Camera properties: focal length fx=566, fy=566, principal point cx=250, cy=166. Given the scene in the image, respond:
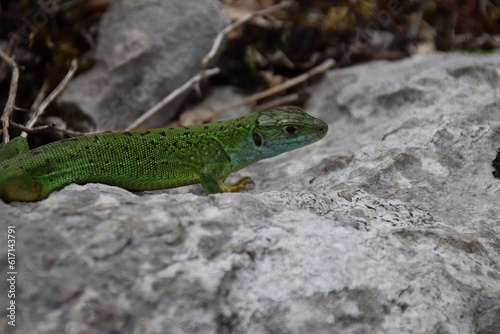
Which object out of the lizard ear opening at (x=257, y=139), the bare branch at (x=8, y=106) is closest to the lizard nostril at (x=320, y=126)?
the lizard ear opening at (x=257, y=139)

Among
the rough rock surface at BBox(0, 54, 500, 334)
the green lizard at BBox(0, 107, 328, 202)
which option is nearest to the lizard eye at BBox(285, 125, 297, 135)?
the green lizard at BBox(0, 107, 328, 202)

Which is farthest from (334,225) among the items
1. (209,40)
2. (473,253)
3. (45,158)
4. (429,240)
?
(209,40)

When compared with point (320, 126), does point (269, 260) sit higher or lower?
higher

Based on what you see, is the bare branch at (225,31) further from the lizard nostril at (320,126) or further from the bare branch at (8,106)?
the lizard nostril at (320,126)

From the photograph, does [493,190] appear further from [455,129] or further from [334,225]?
[334,225]

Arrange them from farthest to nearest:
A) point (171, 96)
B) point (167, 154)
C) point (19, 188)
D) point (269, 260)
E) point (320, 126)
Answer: point (171, 96), point (320, 126), point (167, 154), point (19, 188), point (269, 260)

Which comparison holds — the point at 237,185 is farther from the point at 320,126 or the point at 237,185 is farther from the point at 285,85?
the point at 285,85

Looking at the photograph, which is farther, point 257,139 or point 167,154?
point 257,139

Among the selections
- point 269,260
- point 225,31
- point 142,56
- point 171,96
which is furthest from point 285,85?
point 269,260
